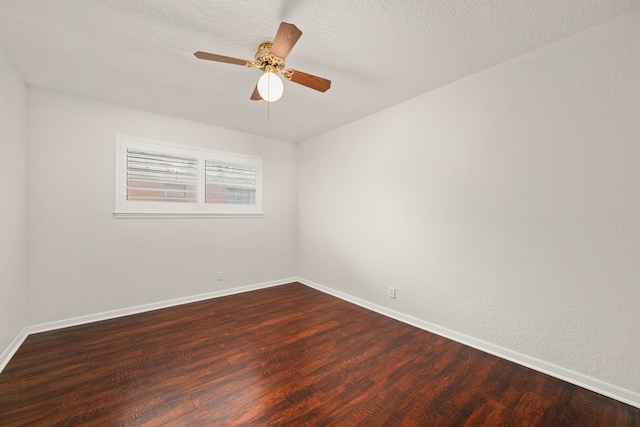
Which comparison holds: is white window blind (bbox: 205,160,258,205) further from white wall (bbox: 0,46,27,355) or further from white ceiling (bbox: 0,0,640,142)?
white wall (bbox: 0,46,27,355)

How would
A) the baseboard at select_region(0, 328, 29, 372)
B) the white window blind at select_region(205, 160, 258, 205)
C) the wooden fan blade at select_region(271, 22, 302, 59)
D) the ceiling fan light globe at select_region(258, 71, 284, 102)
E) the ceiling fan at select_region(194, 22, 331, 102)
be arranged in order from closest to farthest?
1. the wooden fan blade at select_region(271, 22, 302, 59)
2. the ceiling fan at select_region(194, 22, 331, 102)
3. the ceiling fan light globe at select_region(258, 71, 284, 102)
4. the baseboard at select_region(0, 328, 29, 372)
5. the white window blind at select_region(205, 160, 258, 205)

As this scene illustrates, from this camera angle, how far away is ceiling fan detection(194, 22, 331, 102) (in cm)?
160

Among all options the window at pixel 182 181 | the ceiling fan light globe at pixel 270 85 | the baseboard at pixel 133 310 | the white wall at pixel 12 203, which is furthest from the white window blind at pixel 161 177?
the ceiling fan light globe at pixel 270 85

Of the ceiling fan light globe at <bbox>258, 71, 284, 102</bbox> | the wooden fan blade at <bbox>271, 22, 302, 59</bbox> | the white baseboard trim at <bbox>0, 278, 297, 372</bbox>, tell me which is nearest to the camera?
the wooden fan blade at <bbox>271, 22, 302, 59</bbox>

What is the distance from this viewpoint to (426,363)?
2.09 m

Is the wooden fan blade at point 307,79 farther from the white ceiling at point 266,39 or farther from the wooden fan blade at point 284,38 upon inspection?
the white ceiling at point 266,39

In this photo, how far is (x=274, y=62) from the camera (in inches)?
76.7

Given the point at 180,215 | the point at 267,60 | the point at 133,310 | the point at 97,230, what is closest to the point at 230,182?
the point at 180,215

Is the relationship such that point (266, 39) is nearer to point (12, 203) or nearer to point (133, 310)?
point (12, 203)

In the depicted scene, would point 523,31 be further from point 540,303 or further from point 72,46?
point 72,46

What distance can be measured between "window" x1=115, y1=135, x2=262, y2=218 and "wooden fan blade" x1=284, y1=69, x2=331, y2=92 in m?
2.21

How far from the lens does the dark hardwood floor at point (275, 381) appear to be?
1529 mm

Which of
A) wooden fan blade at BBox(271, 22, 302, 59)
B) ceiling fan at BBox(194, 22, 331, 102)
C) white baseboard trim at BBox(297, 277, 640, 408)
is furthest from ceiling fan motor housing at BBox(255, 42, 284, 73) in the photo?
white baseboard trim at BBox(297, 277, 640, 408)

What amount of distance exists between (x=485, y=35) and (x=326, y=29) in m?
1.17
